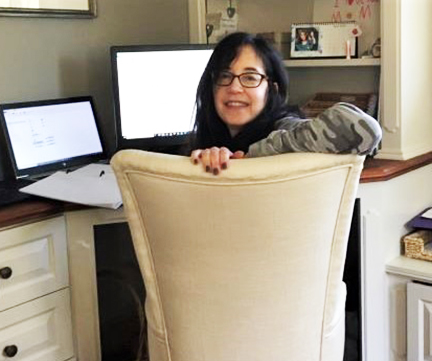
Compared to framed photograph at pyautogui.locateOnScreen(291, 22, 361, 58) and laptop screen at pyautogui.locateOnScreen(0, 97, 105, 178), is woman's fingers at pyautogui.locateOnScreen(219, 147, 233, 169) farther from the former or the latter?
framed photograph at pyautogui.locateOnScreen(291, 22, 361, 58)

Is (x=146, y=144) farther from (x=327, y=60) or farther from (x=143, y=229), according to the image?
(x=143, y=229)

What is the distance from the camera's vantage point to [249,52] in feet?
5.77

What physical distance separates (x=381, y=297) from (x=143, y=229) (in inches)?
→ 40.5

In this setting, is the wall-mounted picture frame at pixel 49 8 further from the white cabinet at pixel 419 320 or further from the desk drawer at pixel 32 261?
the white cabinet at pixel 419 320

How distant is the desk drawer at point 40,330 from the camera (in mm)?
1850

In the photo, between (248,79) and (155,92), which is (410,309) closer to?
(248,79)

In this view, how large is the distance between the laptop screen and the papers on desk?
110 millimetres

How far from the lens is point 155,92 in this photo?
7.97 ft

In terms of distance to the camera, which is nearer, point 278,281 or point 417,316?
point 278,281

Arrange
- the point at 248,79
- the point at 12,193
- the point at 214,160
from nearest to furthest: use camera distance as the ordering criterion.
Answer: the point at 214,160, the point at 248,79, the point at 12,193

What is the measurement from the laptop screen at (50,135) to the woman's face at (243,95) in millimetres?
707

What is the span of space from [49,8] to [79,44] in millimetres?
177

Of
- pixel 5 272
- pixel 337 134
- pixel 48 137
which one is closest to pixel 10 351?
pixel 5 272

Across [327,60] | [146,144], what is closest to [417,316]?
[327,60]
